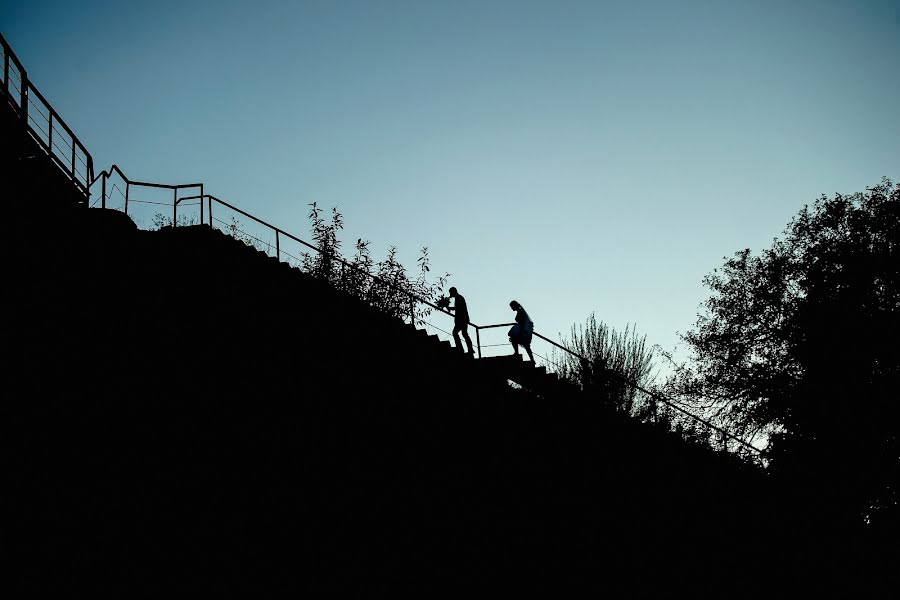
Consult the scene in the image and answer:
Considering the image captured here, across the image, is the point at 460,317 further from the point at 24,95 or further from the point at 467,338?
the point at 24,95

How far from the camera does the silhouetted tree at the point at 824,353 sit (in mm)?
23500

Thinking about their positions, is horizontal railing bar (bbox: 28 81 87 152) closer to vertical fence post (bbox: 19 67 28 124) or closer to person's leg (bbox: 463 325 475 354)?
vertical fence post (bbox: 19 67 28 124)

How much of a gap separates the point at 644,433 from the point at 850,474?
13.2 m

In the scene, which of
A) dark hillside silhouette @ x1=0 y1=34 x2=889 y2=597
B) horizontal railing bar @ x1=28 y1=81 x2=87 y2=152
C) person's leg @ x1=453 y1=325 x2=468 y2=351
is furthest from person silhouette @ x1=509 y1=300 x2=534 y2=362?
horizontal railing bar @ x1=28 y1=81 x2=87 y2=152

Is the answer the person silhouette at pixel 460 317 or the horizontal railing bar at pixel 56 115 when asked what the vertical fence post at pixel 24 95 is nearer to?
the horizontal railing bar at pixel 56 115

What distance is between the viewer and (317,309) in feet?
43.1

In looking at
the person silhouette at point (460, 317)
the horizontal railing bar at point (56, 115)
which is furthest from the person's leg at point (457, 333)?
the horizontal railing bar at point (56, 115)

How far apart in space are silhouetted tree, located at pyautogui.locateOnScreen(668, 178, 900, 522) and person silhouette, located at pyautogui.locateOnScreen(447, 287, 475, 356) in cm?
1244

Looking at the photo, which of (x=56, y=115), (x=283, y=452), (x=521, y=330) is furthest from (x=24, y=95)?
(x=521, y=330)

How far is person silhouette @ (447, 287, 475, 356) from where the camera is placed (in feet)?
48.1

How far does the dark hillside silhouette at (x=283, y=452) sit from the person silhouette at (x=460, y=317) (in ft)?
2.39

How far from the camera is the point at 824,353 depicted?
2531 cm

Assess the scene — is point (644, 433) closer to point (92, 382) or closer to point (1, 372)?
point (92, 382)

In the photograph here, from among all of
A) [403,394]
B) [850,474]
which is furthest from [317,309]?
[850,474]
